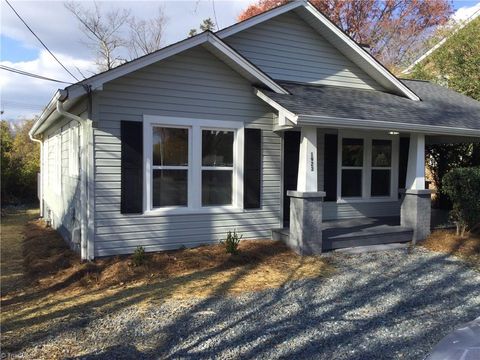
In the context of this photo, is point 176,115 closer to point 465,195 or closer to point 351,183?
point 351,183

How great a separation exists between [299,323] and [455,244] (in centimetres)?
516

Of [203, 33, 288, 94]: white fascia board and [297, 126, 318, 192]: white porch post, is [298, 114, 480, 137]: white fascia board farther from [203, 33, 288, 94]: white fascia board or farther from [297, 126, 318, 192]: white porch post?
[203, 33, 288, 94]: white fascia board

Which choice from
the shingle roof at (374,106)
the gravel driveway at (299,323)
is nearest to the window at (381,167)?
the shingle roof at (374,106)

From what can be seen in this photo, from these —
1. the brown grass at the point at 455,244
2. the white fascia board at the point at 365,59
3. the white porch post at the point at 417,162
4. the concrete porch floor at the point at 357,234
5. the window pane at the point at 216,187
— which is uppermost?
the white fascia board at the point at 365,59

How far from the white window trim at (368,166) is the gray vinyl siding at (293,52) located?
1.25m

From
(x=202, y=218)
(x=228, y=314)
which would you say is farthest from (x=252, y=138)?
(x=228, y=314)

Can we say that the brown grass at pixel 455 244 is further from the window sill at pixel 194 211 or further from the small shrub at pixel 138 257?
the small shrub at pixel 138 257

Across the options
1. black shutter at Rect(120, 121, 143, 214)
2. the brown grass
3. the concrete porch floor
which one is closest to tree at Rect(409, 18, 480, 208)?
the brown grass

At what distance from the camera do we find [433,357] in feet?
7.89

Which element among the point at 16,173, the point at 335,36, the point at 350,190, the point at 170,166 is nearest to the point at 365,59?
the point at 335,36

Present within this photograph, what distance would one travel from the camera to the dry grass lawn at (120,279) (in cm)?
471

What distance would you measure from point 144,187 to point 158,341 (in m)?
3.58

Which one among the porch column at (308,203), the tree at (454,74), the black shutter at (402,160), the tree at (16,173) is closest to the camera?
the porch column at (308,203)

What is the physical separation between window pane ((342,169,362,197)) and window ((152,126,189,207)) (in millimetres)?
4133
